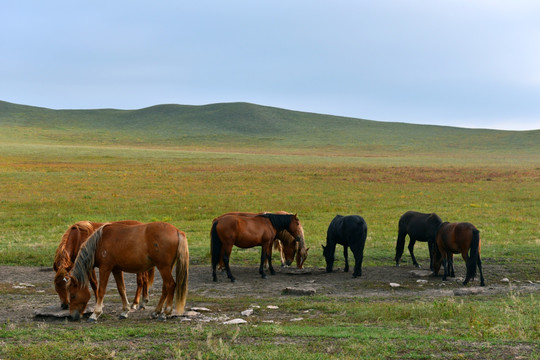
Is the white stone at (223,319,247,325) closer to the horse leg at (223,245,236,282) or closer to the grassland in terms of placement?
the grassland

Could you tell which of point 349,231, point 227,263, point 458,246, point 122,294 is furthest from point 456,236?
point 122,294

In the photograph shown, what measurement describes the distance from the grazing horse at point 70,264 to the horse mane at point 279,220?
181 inches

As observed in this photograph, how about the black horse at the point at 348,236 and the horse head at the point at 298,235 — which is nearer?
the black horse at the point at 348,236

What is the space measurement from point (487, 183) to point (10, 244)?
128 ft

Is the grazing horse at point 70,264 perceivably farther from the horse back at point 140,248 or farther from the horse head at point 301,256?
the horse head at point 301,256

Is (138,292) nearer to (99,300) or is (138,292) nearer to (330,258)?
(99,300)

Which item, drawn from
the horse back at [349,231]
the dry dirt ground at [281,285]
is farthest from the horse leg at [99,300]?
the horse back at [349,231]

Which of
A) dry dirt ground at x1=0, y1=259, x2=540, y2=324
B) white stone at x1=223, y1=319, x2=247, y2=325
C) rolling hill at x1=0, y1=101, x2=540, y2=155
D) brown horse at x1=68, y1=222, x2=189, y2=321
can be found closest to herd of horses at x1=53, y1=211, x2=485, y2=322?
brown horse at x1=68, y1=222, x2=189, y2=321

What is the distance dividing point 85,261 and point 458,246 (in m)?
8.83

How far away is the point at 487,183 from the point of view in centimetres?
4516

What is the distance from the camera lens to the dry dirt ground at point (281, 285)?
10.6 m

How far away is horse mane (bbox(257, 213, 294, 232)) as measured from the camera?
14359 millimetres

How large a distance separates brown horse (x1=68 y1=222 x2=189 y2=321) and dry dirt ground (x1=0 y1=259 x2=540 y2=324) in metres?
0.72

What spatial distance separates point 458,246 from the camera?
42.7 ft
